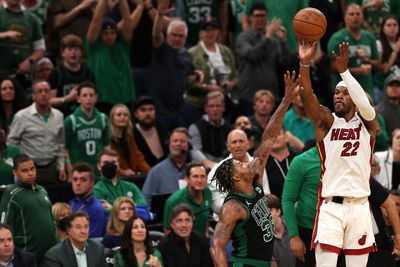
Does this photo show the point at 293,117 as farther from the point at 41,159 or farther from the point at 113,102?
the point at 41,159

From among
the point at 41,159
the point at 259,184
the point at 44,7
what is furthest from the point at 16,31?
the point at 259,184

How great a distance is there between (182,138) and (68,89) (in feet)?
6.57

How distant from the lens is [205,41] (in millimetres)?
17016

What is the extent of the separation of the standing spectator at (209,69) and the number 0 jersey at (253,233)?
19.6 feet

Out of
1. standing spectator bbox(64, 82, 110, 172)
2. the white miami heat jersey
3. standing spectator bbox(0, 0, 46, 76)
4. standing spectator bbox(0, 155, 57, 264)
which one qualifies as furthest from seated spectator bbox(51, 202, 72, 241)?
the white miami heat jersey

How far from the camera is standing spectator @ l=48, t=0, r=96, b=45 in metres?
16.5

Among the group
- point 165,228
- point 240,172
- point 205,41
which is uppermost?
point 205,41

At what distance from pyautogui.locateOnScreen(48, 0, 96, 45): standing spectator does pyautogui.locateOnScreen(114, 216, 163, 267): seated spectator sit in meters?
4.97

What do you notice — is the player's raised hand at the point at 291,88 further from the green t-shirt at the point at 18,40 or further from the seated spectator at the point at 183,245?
the green t-shirt at the point at 18,40

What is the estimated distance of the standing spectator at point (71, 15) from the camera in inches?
649

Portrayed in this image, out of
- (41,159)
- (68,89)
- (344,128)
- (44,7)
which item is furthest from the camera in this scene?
(44,7)

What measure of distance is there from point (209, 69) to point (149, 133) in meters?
1.90

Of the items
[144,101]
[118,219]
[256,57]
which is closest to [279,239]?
[118,219]

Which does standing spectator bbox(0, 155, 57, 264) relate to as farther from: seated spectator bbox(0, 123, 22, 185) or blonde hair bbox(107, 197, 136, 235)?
seated spectator bbox(0, 123, 22, 185)
